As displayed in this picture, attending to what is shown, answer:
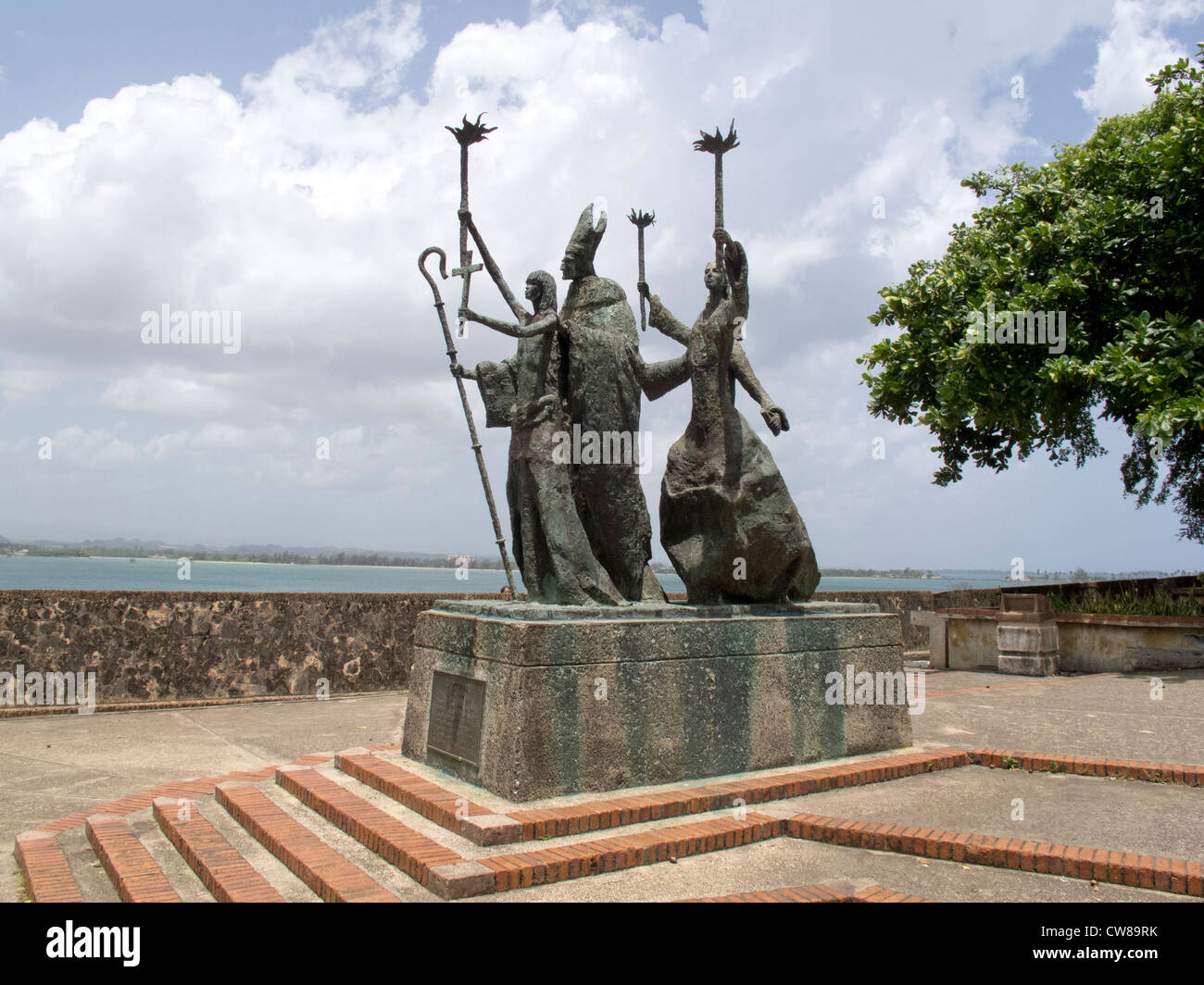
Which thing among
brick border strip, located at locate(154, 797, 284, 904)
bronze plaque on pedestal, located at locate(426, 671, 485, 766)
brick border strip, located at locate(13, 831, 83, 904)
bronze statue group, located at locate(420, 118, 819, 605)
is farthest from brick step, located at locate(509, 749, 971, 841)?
brick border strip, located at locate(13, 831, 83, 904)

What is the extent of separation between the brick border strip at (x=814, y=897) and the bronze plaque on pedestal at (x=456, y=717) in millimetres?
1817

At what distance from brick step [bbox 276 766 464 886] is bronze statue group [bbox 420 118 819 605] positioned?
5.92ft

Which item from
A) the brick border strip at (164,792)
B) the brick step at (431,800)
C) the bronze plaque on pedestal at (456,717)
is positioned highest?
the bronze plaque on pedestal at (456,717)

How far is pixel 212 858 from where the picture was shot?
180 inches

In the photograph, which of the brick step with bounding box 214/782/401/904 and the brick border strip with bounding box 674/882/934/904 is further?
the brick step with bounding box 214/782/401/904

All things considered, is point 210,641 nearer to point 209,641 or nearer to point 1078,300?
point 209,641

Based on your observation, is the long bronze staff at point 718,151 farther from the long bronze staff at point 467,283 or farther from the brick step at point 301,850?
the brick step at point 301,850

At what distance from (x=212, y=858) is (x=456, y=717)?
4.97ft

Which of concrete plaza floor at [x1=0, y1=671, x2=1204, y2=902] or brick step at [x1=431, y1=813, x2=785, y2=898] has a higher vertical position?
brick step at [x1=431, y1=813, x2=785, y2=898]

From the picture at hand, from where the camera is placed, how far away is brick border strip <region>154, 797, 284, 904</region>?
13.6 feet

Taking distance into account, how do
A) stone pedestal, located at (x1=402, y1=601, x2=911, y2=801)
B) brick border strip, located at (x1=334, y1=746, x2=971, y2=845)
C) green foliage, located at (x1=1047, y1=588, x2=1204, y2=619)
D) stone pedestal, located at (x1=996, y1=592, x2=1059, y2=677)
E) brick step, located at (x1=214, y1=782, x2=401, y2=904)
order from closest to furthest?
brick step, located at (x1=214, y1=782, x2=401, y2=904)
brick border strip, located at (x1=334, y1=746, x2=971, y2=845)
stone pedestal, located at (x1=402, y1=601, x2=911, y2=801)
stone pedestal, located at (x1=996, y1=592, x2=1059, y2=677)
green foliage, located at (x1=1047, y1=588, x2=1204, y2=619)

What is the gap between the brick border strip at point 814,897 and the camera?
3.78 meters

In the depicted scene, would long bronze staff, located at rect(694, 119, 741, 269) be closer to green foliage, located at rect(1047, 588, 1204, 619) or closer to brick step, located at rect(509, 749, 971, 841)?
brick step, located at rect(509, 749, 971, 841)

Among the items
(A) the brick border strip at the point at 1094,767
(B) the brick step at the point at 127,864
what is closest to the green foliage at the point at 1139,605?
(A) the brick border strip at the point at 1094,767
